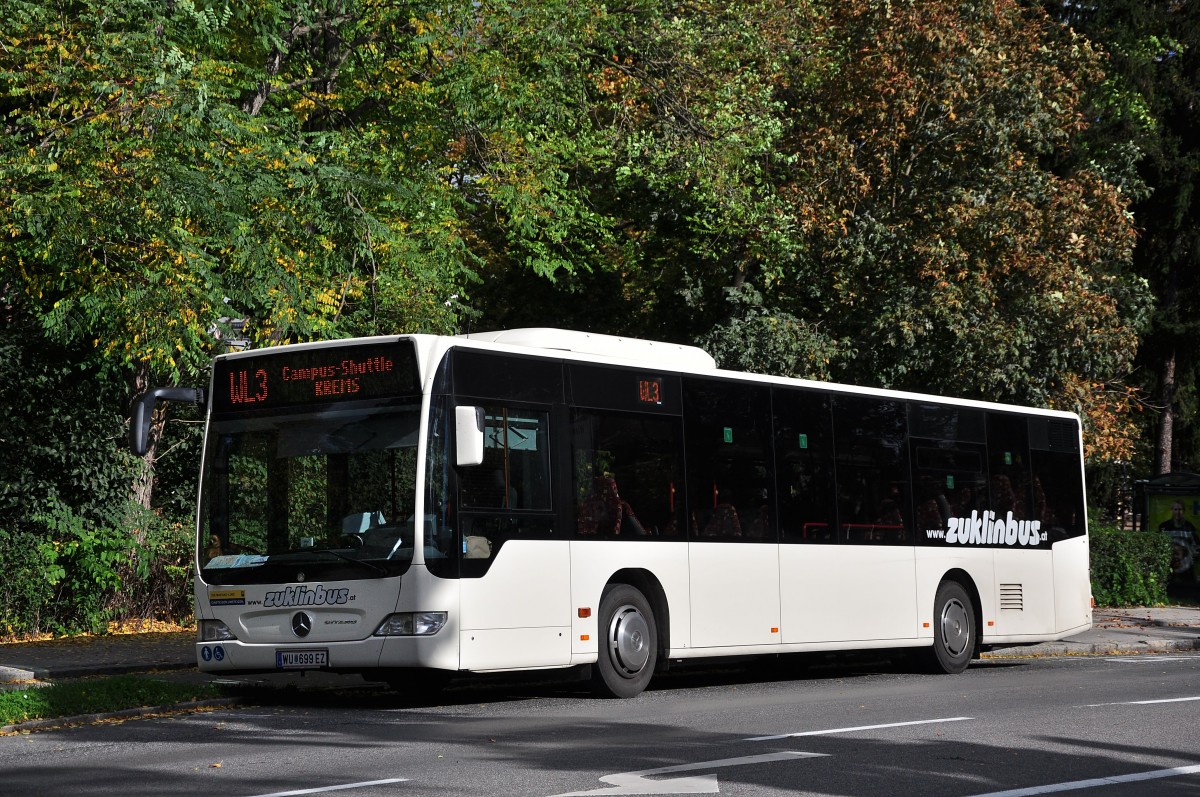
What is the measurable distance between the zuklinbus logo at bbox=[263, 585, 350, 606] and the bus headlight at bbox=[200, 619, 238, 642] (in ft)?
1.45

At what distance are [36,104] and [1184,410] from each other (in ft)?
A: 111

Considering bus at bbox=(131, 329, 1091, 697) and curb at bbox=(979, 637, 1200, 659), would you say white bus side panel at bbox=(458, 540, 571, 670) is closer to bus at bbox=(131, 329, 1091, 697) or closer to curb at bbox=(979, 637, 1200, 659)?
bus at bbox=(131, 329, 1091, 697)

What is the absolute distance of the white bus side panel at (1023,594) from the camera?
61.5 feet

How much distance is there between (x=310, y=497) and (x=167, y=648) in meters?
7.00

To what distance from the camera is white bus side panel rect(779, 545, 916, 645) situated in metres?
15.7

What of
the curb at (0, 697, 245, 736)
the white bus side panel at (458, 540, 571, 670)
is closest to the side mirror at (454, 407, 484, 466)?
the white bus side panel at (458, 540, 571, 670)

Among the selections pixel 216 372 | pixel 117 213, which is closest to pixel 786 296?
pixel 117 213

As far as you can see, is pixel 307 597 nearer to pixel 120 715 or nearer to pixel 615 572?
pixel 120 715

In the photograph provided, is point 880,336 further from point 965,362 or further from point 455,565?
point 455,565

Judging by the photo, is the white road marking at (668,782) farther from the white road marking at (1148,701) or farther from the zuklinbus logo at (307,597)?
the white road marking at (1148,701)

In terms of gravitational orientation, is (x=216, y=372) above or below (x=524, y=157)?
below

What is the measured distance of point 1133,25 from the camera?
40.9 m

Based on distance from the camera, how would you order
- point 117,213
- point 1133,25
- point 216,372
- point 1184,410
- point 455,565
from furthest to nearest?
point 1184,410, point 1133,25, point 117,213, point 216,372, point 455,565

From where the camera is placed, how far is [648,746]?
390 inches
